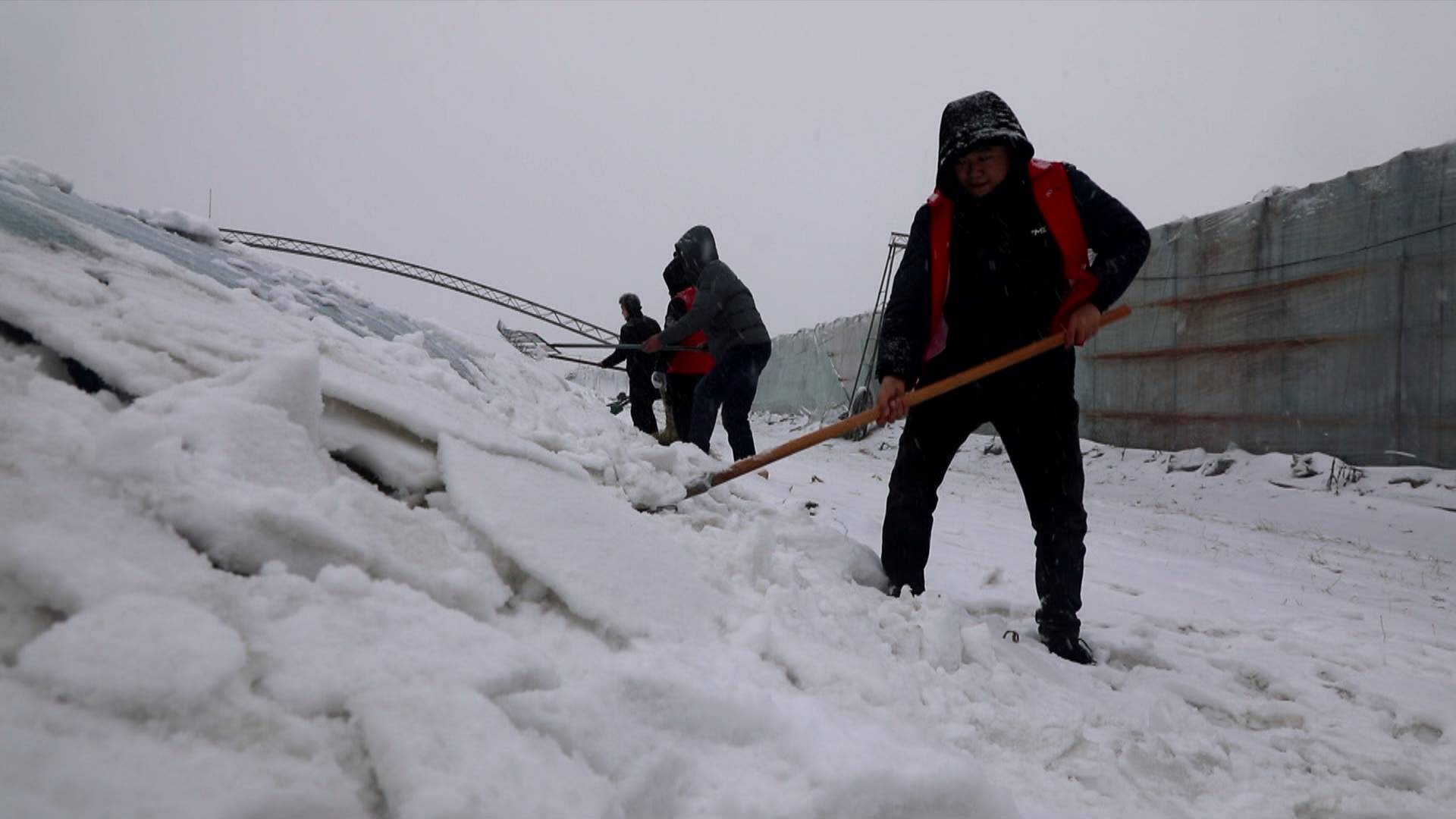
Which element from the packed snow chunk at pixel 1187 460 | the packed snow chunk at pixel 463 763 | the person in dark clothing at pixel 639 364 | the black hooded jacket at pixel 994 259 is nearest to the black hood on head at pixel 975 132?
the black hooded jacket at pixel 994 259

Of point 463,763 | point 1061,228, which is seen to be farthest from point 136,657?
point 1061,228

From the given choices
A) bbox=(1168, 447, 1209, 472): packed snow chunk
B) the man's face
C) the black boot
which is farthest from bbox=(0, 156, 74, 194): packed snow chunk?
bbox=(1168, 447, 1209, 472): packed snow chunk

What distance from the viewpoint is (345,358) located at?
1.91m

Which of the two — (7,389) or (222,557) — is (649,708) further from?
(7,389)

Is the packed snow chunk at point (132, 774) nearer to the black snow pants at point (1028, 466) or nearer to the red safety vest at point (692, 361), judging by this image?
the black snow pants at point (1028, 466)

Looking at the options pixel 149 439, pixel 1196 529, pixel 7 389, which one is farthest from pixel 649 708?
pixel 1196 529

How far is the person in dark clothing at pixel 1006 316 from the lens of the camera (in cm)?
207

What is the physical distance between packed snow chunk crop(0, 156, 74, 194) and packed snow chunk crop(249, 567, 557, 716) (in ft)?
7.00

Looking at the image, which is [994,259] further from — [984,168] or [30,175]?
[30,175]

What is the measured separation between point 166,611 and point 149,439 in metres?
0.37

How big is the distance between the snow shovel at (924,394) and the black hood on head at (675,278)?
2914 millimetres

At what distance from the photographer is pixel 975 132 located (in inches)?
80.5

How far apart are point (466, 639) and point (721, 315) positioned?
3.31 meters

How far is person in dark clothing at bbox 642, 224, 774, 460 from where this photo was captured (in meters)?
4.09
